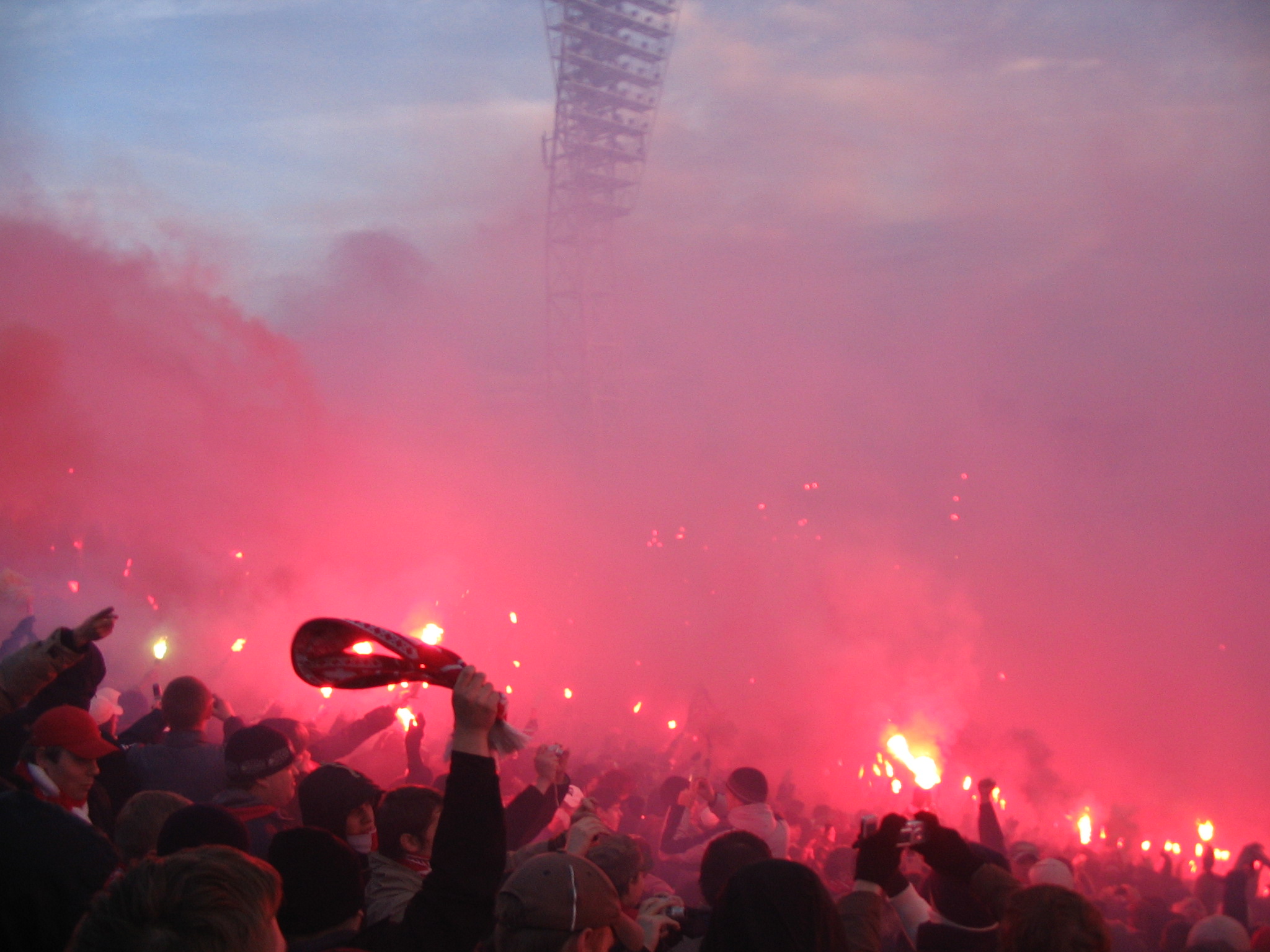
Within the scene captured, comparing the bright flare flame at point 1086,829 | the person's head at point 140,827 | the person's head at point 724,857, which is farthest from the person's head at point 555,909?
the bright flare flame at point 1086,829

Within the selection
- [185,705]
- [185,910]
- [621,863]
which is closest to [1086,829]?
[621,863]

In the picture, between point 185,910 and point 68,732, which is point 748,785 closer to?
point 68,732

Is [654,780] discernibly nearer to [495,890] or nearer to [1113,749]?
[495,890]

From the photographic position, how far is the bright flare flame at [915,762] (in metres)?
13.9

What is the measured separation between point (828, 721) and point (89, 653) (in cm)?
2085

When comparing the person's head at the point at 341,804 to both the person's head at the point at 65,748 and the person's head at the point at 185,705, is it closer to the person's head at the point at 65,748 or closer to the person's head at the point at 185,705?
the person's head at the point at 65,748

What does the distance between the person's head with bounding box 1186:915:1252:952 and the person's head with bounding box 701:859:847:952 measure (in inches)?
118

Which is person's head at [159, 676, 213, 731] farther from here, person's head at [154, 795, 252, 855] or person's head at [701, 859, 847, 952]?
person's head at [701, 859, 847, 952]

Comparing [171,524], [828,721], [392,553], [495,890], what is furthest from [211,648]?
[495,890]

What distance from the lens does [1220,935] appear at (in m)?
4.12

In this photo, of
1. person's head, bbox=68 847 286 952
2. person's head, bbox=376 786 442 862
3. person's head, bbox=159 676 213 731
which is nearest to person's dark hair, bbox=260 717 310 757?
person's head, bbox=159 676 213 731

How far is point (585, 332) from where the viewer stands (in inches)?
1195

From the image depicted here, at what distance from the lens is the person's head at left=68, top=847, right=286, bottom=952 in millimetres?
1678

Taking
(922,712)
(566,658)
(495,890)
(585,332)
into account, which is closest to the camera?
(495,890)
